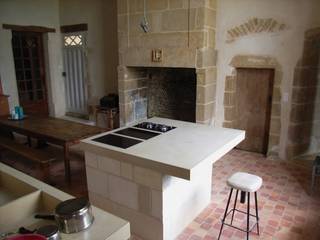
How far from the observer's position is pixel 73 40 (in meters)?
6.49

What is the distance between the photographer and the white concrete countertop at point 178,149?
2.03 metres

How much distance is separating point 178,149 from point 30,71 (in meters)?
5.52

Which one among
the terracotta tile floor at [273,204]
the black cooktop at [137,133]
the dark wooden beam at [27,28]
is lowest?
the terracotta tile floor at [273,204]

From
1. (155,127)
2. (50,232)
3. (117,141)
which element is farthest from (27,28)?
(50,232)

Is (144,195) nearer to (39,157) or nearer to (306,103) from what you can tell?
(39,157)

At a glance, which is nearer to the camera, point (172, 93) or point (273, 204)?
point (273, 204)

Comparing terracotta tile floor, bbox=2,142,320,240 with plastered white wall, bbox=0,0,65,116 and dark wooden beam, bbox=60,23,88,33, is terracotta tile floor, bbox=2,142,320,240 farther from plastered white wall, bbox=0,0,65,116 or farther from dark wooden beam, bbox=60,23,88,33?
dark wooden beam, bbox=60,23,88,33

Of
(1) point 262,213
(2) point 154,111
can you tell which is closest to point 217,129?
(1) point 262,213

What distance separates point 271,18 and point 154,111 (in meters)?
2.74

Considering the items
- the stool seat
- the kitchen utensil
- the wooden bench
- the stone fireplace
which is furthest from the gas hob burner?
the kitchen utensil

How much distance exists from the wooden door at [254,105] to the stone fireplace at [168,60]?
0.46 m

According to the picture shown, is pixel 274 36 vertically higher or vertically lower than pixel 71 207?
higher

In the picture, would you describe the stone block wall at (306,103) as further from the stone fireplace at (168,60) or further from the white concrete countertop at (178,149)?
the white concrete countertop at (178,149)

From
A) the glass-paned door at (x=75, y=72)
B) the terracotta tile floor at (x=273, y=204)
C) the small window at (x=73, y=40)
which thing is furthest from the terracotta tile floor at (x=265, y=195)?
the small window at (x=73, y=40)
